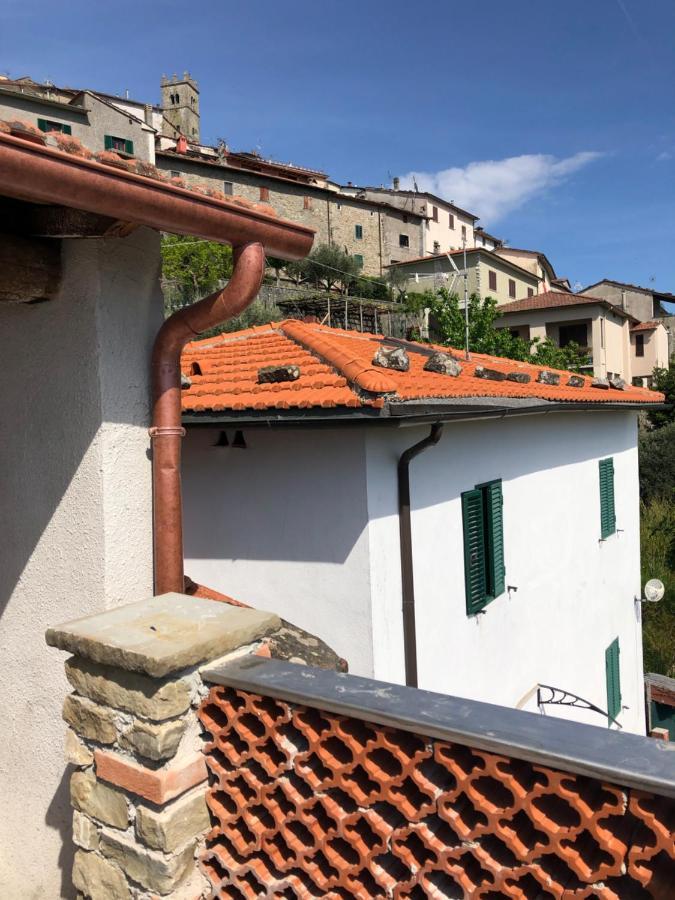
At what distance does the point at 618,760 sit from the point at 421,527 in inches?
163

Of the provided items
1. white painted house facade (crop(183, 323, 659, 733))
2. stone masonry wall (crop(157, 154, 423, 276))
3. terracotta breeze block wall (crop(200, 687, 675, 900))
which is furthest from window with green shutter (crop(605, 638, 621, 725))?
stone masonry wall (crop(157, 154, 423, 276))

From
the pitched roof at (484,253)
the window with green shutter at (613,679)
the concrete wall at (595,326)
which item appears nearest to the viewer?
the window with green shutter at (613,679)

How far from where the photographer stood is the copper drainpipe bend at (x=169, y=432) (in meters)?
3.22

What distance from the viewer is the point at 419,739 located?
1.88 metres

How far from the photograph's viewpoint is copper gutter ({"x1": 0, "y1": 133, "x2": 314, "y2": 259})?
7.60ft

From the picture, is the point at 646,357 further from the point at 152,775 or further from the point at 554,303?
the point at 152,775

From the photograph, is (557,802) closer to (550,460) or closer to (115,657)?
(115,657)

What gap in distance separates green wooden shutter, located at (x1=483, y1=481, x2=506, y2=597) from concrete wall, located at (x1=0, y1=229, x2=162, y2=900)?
14.1 feet

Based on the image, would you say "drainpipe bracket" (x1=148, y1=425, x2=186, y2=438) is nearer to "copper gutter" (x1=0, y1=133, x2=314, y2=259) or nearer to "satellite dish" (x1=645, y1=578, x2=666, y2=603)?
"copper gutter" (x1=0, y1=133, x2=314, y2=259)

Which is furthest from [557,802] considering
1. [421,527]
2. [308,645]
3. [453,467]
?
[453,467]

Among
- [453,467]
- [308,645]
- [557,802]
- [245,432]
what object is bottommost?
[308,645]

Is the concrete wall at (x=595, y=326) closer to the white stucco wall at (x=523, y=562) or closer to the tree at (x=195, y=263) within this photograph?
the tree at (x=195, y=263)

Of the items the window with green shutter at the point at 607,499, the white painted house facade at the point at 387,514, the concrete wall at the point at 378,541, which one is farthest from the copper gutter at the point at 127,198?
the window with green shutter at the point at 607,499

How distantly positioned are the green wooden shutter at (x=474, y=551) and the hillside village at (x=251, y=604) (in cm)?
4
